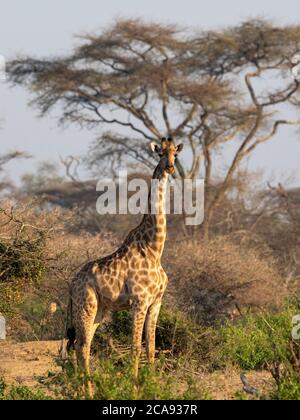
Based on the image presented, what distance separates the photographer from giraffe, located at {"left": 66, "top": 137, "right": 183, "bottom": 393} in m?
7.77

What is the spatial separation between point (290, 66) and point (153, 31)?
302cm

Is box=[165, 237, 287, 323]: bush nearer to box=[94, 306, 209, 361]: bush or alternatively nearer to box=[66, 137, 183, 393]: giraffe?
box=[94, 306, 209, 361]: bush

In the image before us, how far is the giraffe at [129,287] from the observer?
7770 mm

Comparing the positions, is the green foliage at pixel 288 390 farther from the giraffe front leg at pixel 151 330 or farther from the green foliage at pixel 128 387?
the giraffe front leg at pixel 151 330

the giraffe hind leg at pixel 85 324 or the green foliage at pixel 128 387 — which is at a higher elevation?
the giraffe hind leg at pixel 85 324

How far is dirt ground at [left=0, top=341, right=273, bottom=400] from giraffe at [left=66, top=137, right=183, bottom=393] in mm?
526

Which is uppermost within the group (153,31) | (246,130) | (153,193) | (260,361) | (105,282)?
(153,31)

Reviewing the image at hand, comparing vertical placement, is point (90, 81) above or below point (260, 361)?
above

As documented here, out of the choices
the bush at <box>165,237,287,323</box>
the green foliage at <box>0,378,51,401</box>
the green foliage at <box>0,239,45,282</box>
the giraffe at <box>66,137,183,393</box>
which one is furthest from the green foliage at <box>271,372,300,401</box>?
the bush at <box>165,237,287,323</box>

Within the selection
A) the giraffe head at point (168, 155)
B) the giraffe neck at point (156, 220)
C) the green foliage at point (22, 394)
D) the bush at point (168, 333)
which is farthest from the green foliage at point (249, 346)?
the green foliage at point (22, 394)

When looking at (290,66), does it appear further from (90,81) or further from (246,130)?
(90,81)

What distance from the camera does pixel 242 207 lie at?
24.1 meters

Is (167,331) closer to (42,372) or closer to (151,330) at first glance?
(42,372)
